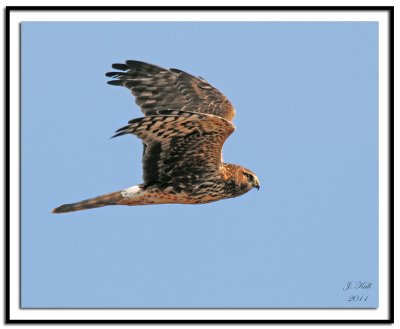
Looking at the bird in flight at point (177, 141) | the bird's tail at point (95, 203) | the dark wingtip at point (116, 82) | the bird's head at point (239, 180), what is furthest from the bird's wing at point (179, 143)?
the dark wingtip at point (116, 82)

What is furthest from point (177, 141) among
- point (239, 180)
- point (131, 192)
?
point (239, 180)

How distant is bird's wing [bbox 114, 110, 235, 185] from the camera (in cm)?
898

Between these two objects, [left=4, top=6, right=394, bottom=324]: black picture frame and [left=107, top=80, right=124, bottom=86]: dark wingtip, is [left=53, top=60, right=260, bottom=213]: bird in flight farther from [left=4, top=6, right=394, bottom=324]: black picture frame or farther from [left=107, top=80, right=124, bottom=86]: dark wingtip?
[left=4, top=6, right=394, bottom=324]: black picture frame

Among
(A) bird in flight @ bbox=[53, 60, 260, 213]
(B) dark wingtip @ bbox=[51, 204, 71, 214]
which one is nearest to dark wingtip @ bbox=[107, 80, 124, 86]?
(A) bird in flight @ bbox=[53, 60, 260, 213]

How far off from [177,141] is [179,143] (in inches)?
1.8

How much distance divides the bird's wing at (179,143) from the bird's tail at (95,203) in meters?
0.32

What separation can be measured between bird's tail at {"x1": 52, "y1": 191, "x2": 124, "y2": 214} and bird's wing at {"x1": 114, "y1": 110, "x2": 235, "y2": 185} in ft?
1.06

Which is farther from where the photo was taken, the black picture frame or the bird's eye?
the bird's eye

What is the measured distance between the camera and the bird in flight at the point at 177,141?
29.9ft

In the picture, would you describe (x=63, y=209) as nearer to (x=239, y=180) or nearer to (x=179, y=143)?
(x=179, y=143)

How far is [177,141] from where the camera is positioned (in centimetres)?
939

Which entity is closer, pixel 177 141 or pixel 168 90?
pixel 177 141
